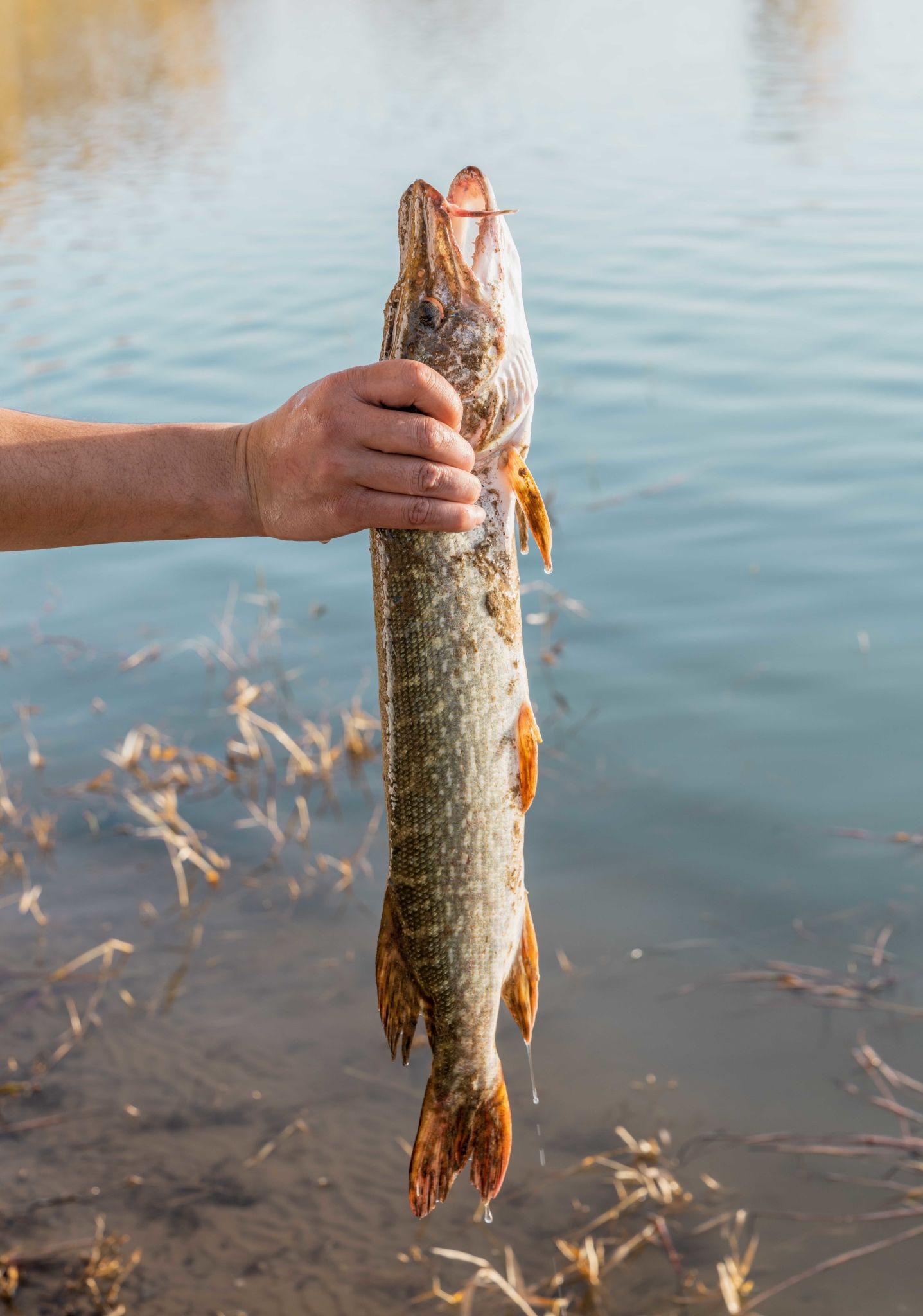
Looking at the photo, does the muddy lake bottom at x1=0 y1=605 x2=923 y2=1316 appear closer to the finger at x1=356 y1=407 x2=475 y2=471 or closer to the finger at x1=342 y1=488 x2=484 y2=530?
the finger at x1=342 y1=488 x2=484 y2=530

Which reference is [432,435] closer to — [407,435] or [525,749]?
[407,435]

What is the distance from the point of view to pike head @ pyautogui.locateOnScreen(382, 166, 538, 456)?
267 centimetres

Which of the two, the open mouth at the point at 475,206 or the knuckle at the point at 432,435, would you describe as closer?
the knuckle at the point at 432,435

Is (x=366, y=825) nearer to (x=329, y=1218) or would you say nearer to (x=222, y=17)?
(x=329, y=1218)

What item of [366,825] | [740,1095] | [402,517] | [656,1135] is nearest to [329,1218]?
[656,1135]

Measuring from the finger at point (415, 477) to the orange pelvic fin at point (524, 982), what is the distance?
1.03m

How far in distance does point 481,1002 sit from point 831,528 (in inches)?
236

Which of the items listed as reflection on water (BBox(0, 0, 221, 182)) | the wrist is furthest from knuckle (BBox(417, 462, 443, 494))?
reflection on water (BBox(0, 0, 221, 182))

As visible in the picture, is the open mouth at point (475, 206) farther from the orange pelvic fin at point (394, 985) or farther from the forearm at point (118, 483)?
the orange pelvic fin at point (394, 985)

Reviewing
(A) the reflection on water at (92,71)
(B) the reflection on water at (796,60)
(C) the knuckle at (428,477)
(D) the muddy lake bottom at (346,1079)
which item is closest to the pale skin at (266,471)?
(C) the knuckle at (428,477)

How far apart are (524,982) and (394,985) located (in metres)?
0.31

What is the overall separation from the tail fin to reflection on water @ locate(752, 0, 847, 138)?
1917 centimetres

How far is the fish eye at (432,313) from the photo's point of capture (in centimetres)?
267

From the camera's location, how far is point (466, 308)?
106 inches
